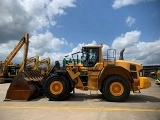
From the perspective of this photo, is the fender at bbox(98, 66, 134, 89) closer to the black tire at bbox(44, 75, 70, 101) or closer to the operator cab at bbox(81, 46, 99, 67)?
the operator cab at bbox(81, 46, 99, 67)

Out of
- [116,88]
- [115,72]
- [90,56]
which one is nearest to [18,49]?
[90,56]

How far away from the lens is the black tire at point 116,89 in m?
12.8

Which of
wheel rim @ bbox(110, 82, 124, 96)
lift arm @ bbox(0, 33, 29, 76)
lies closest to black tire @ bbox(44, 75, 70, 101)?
wheel rim @ bbox(110, 82, 124, 96)

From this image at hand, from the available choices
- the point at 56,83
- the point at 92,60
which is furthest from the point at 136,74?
the point at 56,83

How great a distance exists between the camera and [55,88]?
1328 centimetres

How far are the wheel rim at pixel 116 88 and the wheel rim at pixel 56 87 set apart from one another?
8.47ft

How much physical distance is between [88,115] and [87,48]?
5610 mm

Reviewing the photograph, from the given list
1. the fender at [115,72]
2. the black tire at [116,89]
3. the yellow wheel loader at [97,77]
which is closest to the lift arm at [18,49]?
the yellow wheel loader at [97,77]

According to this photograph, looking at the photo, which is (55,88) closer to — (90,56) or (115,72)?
(90,56)

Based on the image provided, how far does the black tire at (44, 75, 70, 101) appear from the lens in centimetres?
1312

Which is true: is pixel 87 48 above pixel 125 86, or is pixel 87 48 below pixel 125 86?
above

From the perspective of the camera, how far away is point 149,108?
425 inches

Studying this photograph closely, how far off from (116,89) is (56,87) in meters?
3.05

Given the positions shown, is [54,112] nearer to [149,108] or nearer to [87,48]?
[149,108]
